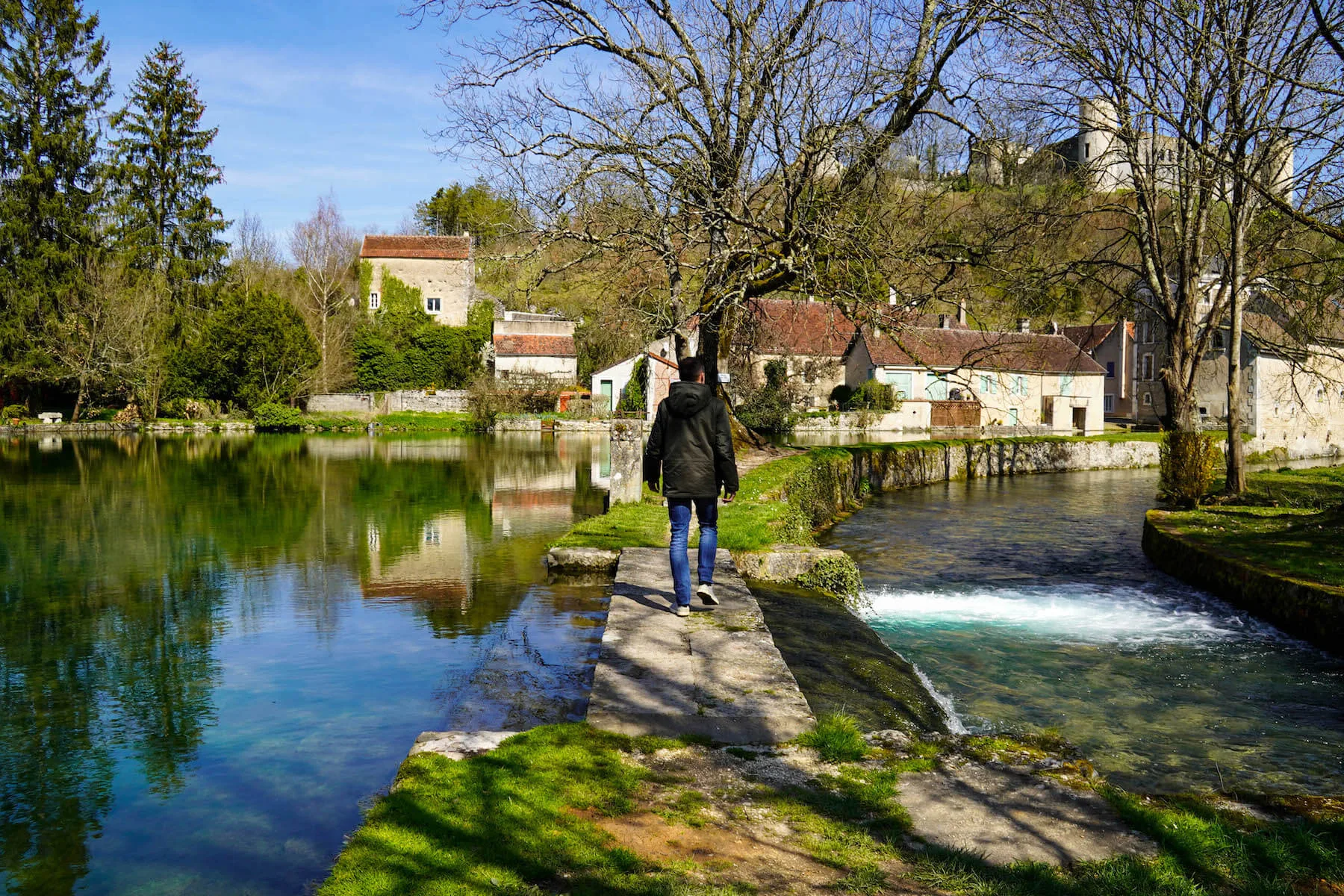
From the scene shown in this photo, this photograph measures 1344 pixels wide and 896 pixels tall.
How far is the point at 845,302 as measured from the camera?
16391mm

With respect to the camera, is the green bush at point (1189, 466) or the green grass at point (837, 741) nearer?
the green grass at point (837, 741)

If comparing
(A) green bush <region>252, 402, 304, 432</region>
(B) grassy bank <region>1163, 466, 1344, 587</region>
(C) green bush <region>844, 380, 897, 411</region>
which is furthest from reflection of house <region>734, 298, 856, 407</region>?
(B) grassy bank <region>1163, 466, 1344, 587</region>

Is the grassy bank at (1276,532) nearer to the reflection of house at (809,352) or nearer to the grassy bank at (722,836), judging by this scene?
the grassy bank at (722,836)

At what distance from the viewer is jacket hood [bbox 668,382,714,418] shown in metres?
7.47

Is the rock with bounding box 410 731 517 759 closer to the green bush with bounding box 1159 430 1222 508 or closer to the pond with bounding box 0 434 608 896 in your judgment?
the pond with bounding box 0 434 608 896

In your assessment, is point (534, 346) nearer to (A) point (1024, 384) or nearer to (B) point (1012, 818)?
(A) point (1024, 384)

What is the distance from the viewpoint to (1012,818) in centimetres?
417

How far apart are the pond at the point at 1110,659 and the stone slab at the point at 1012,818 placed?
1.75 meters

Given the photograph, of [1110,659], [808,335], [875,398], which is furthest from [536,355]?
[1110,659]

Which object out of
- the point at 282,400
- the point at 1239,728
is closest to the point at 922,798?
the point at 1239,728

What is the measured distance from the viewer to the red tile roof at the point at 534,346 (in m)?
59.9

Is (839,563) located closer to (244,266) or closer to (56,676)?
(56,676)

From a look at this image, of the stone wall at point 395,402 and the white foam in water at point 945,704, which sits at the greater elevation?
the stone wall at point 395,402

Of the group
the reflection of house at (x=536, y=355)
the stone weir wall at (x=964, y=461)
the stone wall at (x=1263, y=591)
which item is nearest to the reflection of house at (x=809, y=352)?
the reflection of house at (x=536, y=355)
